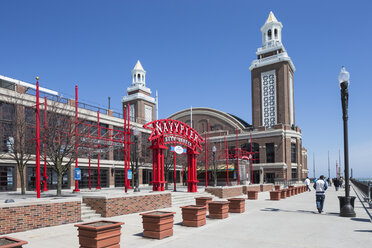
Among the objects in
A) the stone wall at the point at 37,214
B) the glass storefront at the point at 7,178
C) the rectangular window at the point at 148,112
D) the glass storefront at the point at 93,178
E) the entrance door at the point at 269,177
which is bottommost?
the entrance door at the point at 269,177

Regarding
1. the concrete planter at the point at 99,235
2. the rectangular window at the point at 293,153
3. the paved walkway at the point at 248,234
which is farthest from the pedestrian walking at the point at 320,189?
the rectangular window at the point at 293,153

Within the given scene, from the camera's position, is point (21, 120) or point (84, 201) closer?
point (84, 201)

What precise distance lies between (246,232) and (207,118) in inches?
2751

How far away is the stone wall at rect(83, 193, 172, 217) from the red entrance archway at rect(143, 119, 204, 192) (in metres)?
5.19

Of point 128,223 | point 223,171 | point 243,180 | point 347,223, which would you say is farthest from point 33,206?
point 223,171

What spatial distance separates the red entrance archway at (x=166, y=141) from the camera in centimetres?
2350

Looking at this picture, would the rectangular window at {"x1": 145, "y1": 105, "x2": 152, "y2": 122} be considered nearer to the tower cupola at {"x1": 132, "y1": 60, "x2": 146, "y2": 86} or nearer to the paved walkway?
the tower cupola at {"x1": 132, "y1": 60, "x2": 146, "y2": 86}

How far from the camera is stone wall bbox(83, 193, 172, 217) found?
14.9m

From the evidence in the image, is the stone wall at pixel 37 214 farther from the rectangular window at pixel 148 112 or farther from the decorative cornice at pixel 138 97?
the rectangular window at pixel 148 112

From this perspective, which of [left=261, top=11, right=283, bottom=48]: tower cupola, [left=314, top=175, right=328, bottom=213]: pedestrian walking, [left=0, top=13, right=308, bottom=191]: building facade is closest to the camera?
[left=314, top=175, right=328, bottom=213]: pedestrian walking

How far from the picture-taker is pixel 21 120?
2723 centimetres

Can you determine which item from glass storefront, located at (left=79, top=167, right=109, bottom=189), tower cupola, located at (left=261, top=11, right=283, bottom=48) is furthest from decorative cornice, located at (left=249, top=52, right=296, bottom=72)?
glass storefront, located at (left=79, top=167, right=109, bottom=189)

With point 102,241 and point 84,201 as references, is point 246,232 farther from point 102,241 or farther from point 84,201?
point 84,201

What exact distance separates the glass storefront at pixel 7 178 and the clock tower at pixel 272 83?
1935 inches
